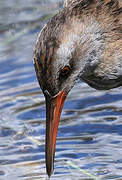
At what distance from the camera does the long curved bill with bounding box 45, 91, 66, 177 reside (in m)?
6.52

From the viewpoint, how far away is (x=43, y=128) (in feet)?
27.1

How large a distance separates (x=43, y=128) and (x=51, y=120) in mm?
1648

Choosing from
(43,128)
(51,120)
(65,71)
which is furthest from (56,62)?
(43,128)

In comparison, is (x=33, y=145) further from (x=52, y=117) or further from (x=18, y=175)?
(x=52, y=117)

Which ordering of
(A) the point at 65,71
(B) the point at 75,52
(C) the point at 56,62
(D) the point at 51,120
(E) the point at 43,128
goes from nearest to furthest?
(C) the point at 56,62
(A) the point at 65,71
(B) the point at 75,52
(D) the point at 51,120
(E) the point at 43,128

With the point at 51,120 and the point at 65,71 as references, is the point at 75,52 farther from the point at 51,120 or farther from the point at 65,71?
the point at 51,120

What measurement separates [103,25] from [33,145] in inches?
70.2

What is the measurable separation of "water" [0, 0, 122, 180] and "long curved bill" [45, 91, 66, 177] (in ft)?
1.42

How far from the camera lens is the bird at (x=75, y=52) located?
245 inches

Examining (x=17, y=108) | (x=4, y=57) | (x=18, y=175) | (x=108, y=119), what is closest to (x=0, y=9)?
(x=4, y=57)

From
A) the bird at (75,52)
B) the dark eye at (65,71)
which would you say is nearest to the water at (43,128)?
the bird at (75,52)

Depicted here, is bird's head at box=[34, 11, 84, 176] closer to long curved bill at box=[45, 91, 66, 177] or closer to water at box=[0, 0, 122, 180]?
long curved bill at box=[45, 91, 66, 177]

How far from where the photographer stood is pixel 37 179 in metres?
7.09

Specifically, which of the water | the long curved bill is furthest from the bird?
the water
